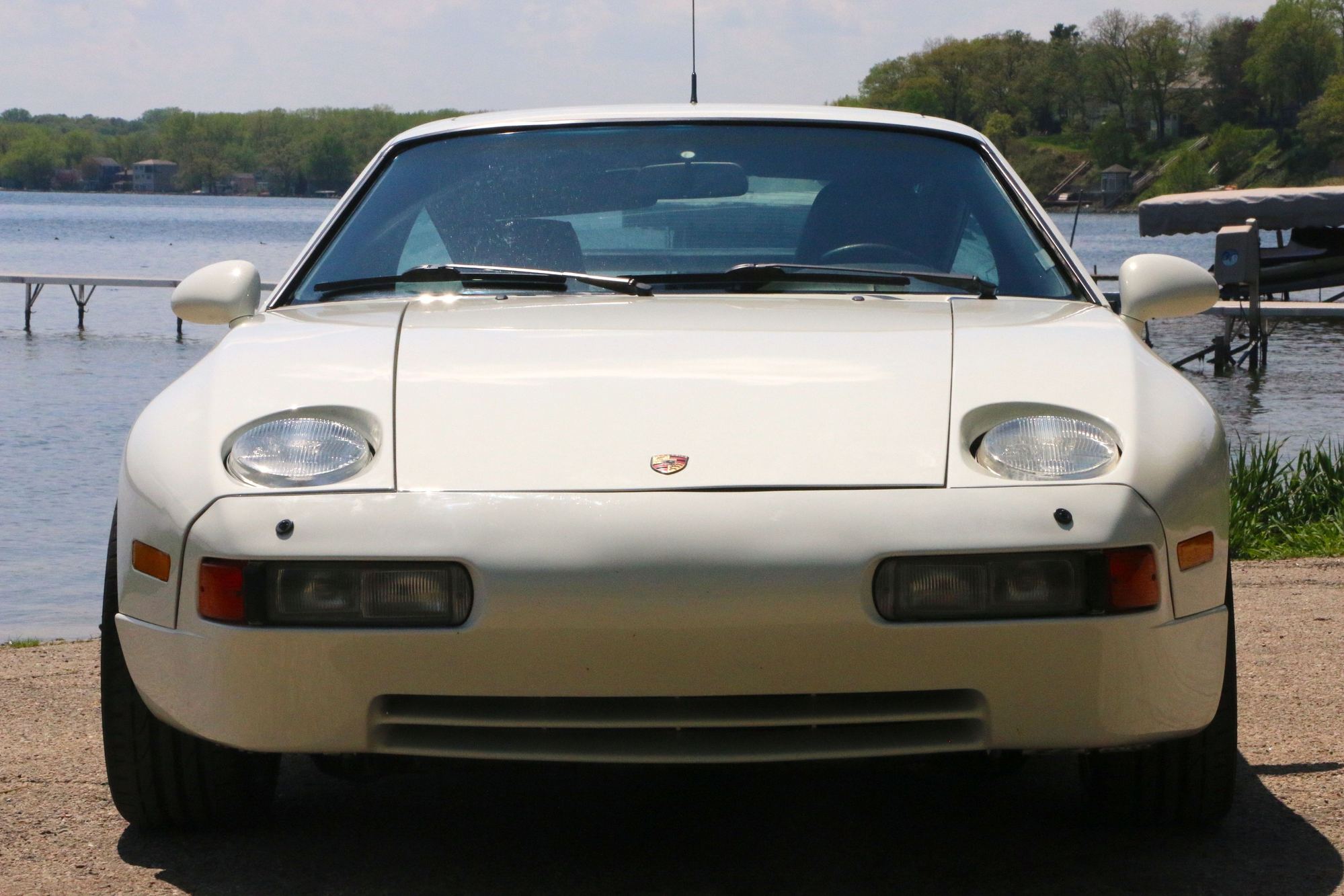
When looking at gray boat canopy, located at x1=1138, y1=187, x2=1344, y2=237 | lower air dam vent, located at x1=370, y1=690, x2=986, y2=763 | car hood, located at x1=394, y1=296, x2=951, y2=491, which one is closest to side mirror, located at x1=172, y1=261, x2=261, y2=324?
car hood, located at x1=394, y1=296, x2=951, y2=491

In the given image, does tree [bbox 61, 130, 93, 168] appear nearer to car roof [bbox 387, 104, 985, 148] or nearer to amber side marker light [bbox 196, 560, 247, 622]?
car roof [bbox 387, 104, 985, 148]

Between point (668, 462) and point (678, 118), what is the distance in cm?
151

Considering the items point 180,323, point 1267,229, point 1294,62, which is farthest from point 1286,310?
point 1294,62

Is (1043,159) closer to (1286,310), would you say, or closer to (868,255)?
(1286,310)

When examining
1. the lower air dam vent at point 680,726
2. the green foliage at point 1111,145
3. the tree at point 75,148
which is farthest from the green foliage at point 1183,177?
the tree at point 75,148

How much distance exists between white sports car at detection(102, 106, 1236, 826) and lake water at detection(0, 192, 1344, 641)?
1.15ft

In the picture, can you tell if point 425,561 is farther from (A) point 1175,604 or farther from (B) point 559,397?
(A) point 1175,604

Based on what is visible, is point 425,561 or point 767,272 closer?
point 425,561

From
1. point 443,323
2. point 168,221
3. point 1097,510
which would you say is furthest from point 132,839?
point 168,221

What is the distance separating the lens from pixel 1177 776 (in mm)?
2699

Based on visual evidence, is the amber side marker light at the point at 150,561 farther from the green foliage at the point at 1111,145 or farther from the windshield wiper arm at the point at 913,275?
the green foliage at the point at 1111,145

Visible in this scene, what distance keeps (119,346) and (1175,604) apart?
88.0ft

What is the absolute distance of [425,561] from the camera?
7.15 feet

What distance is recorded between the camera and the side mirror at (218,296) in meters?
3.11
